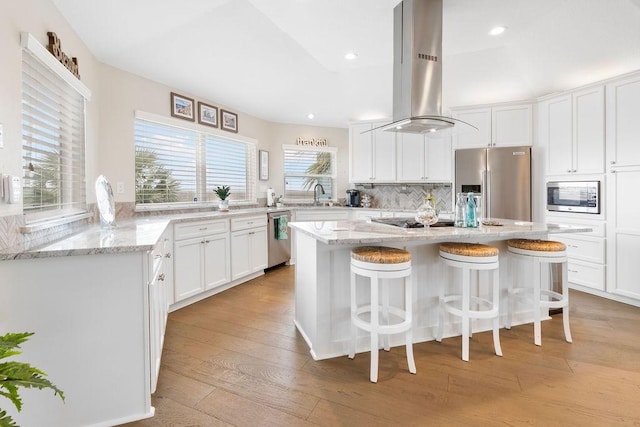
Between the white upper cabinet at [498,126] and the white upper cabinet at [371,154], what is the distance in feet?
3.52

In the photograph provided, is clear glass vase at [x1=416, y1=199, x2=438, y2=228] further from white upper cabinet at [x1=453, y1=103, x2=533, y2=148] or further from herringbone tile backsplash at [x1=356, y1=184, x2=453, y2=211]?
herringbone tile backsplash at [x1=356, y1=184, x2=453, y2=211]

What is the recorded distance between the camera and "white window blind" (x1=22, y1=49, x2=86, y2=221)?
192cm

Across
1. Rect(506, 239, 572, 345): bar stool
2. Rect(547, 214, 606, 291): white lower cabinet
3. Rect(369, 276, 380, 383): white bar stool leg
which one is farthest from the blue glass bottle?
Rect(547, 214, 606, 291): white lower cabinet

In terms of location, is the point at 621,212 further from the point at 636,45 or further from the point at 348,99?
the point at 348,99

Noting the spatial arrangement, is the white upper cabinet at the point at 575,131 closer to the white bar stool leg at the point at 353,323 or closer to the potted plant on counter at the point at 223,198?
the white bar stool leg at the point at 353,323

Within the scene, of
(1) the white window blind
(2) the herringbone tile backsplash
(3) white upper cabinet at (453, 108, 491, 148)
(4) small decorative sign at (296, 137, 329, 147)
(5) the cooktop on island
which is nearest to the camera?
(1) the white window blind

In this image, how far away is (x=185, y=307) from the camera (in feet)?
11.0

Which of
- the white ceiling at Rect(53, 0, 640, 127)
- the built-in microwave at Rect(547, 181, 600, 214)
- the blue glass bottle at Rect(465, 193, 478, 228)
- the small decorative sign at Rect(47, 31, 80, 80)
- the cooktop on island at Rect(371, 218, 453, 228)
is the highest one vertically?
the white ceiling at Rect(53, 0, 640, 127)

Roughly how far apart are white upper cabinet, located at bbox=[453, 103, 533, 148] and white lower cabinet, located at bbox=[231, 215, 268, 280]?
9.65ft

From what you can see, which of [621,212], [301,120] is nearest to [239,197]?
[301,120]

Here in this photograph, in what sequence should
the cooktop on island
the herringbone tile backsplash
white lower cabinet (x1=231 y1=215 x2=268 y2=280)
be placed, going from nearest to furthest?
the cooktop on island → white lower cabinet (x1=231 y1=215 x2=268 y2=280) → the herringbone tile backsplash

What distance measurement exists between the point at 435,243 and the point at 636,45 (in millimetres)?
2864

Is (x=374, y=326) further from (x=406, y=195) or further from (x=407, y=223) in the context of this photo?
(x=406, y=195)

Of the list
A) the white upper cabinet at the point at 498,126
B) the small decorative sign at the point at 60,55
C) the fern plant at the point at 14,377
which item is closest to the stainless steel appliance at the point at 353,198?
the white upper cabinet at the point at 498,126
